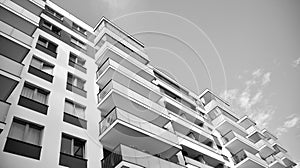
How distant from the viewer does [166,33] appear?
19.9 m

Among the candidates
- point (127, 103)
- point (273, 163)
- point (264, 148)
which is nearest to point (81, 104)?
point (127, 103)

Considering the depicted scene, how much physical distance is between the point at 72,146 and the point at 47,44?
28.2 feet

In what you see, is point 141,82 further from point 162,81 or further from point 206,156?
point 206,156

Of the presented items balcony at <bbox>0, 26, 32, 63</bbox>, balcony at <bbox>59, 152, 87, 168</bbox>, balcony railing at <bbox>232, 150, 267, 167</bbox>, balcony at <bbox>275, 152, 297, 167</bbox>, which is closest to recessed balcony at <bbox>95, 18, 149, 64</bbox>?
balcony at <bbox>0, 26, 32, 63</bbox>

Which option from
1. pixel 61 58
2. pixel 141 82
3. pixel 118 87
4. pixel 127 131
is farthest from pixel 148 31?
pixel 127 131

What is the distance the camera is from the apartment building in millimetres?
11367

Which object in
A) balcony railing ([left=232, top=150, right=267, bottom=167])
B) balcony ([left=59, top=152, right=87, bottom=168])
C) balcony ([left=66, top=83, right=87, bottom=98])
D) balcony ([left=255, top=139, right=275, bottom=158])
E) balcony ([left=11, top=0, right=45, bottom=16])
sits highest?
balcony ([left=11, top=0, right=45, bottom=16])

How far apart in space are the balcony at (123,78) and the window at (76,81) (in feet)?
4.61

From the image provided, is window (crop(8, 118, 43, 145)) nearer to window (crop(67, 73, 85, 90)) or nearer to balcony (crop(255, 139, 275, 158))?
window (crop(67, 73, 85, 90))

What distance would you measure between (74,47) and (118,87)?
5745 mm

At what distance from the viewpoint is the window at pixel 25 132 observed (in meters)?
11.0

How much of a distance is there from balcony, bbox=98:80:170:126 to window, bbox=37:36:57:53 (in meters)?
4.92

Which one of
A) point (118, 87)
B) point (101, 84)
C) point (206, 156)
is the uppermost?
point (101, 84)

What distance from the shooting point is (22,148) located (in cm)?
1033
